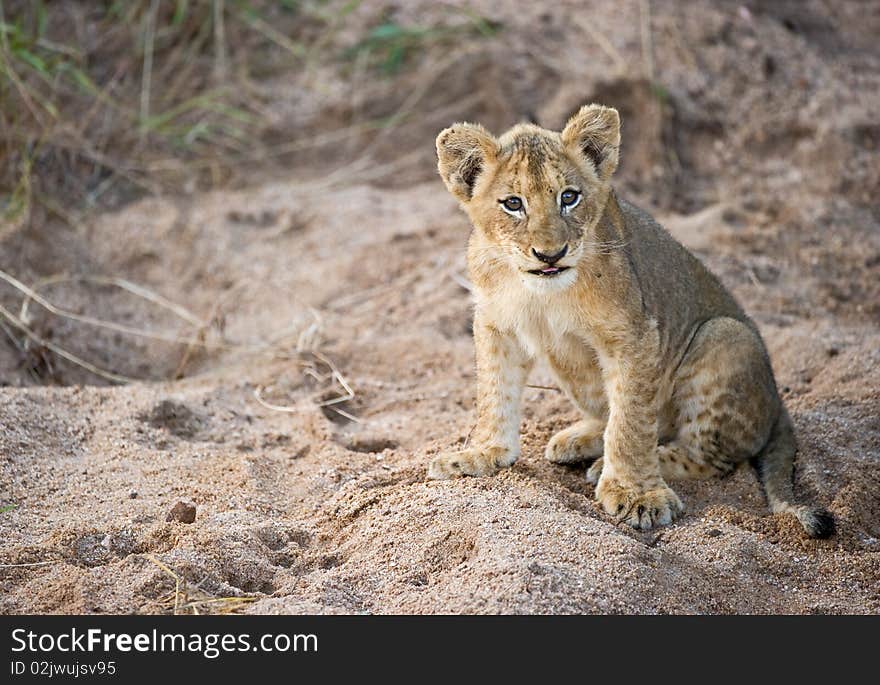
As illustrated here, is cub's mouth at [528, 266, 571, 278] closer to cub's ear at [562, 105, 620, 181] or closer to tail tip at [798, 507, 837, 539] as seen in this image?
cub's ear at [562, 105, 620, 181]

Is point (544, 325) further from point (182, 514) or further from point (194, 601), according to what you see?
point (194, 601)

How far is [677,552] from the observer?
16.5ft

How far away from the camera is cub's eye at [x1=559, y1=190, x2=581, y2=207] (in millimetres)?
5070

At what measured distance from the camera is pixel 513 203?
5090mm

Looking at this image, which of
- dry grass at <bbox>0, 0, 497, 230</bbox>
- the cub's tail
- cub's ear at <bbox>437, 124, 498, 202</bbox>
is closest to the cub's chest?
cub's ear at <bbox>437, 124, 498, 202</bbox>

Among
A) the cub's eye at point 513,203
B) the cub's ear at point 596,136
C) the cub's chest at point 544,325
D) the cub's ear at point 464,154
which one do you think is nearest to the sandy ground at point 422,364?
the cub's chest at point 544,325

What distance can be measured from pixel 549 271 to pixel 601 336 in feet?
1.85

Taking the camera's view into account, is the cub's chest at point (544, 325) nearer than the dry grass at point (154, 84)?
Yes

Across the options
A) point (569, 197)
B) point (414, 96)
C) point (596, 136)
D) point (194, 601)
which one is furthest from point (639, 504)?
point (414, 96)

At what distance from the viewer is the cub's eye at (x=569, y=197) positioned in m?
5.07

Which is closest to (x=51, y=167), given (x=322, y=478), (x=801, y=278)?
(x=322, y=478)

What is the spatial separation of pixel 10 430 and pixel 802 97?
7386 mm

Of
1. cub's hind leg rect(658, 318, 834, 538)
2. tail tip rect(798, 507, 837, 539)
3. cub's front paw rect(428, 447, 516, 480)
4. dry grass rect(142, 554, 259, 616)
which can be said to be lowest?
dry grass rect(142, 554, 259, 616)

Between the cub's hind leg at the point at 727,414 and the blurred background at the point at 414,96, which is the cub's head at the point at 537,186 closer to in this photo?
the cub's hind leg at the point at 727,414
